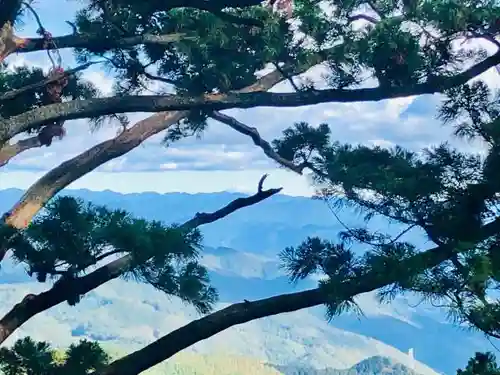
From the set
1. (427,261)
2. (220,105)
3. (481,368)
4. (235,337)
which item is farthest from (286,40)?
(235,337)

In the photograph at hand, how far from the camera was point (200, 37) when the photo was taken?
1.95 m

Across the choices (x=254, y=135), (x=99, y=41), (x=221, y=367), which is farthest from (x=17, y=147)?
(x=221, y=367)

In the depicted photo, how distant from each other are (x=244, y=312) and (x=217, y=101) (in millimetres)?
505

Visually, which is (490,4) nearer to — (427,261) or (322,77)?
(322,77)

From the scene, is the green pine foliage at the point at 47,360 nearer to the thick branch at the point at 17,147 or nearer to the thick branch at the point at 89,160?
the thick branch at the point at 89,160

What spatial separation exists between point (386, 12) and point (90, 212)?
93 cm

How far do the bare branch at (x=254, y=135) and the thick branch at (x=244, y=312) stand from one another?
0.71 m

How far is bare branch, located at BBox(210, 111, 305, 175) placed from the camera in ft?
7.73

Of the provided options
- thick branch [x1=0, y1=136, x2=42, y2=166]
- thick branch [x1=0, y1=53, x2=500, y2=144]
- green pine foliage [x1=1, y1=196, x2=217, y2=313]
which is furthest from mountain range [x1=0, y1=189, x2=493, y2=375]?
thick branch [x1=0, y1=53, x2=500, y2=144]

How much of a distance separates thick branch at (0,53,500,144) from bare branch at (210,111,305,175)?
768 mm

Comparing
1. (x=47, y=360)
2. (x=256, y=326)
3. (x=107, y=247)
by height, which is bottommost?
(x=47, y=360)

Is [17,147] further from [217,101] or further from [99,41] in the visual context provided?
[217,101]

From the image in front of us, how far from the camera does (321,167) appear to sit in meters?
2.02

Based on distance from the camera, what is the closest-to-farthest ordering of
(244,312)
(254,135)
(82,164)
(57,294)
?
(244,312)
(57,294)
(82,164)
(254,135)
